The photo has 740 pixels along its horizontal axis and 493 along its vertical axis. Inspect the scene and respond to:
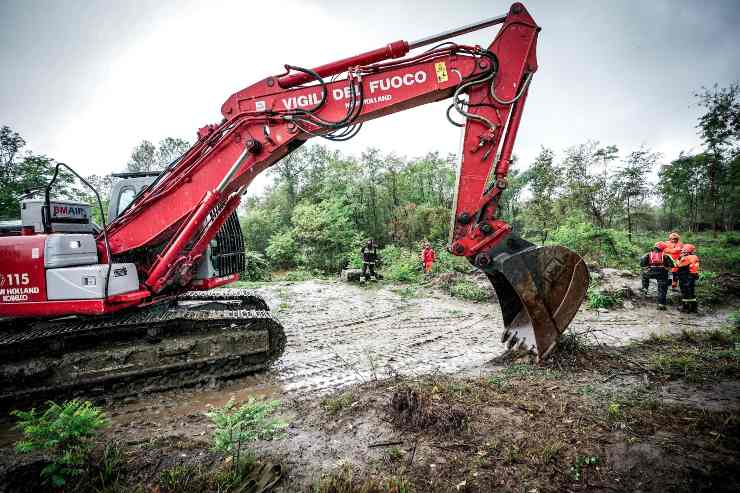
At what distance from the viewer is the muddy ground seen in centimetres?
218

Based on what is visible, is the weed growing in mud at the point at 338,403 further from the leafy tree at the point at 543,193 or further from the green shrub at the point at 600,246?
the leafy tree at the point at 543,193

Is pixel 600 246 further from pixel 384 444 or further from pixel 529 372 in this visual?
pixel 384 444

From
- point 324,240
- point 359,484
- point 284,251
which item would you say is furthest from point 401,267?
point 359,484

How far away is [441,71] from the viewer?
394cm

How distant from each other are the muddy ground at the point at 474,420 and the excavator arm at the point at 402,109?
89 centimetres

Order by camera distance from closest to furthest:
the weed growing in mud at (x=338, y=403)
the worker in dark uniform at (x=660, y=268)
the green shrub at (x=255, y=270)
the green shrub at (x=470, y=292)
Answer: the weed growing in mud at (x=338, y=403) → the worker in dark uniform at (x=660, y=268) → the green shrub at (x=470, y=292) → the green shrub at (x=255, y=270)

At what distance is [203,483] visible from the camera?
2.12 meters

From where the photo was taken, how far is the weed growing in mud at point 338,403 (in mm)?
3229

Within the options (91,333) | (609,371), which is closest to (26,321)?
(91,333)

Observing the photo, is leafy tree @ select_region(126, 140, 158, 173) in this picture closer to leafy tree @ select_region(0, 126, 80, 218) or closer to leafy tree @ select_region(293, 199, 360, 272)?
leafy tree @ select_region(0, 126, 80, 218)

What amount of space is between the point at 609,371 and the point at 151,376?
5459mm

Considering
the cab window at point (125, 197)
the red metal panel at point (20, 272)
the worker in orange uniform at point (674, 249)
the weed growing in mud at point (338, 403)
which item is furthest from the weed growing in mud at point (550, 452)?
the worker in orange uniform at point (674, 249)

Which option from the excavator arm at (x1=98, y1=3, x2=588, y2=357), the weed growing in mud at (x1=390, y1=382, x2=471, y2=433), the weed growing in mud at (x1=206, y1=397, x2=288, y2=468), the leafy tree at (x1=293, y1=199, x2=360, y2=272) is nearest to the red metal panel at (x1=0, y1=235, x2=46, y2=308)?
the excavator arm at (x1=98, y1=3, x2=588, y2=357)

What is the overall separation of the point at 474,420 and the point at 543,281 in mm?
1833
